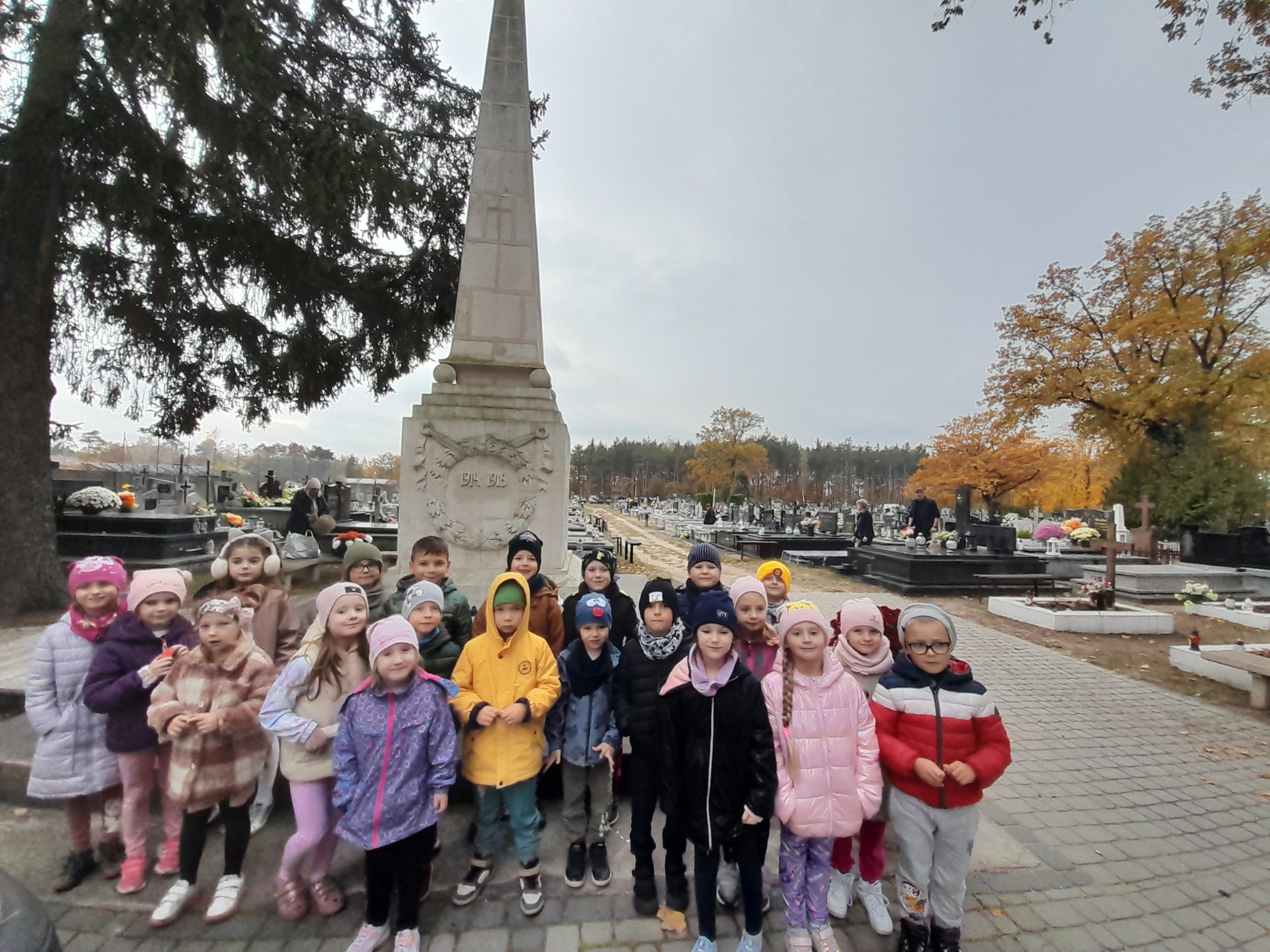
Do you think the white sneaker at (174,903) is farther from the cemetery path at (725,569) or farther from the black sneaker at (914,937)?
the cemetery path at (725,569)

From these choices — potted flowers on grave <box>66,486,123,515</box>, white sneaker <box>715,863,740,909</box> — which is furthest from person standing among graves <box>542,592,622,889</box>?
potted flowers on grave <box>66,486,123,515</box>

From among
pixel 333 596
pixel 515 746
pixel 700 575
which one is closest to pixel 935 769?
pixel 700 575

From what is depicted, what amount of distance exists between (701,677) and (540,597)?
3.91 feet

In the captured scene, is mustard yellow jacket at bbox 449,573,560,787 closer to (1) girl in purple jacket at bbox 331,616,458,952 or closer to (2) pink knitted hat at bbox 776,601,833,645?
(1) girl in purple jacket at bbox 331,616,458,952

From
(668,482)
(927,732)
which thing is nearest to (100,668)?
(927,732)

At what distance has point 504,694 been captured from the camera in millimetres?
2514

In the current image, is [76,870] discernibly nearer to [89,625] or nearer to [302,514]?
[89,625]

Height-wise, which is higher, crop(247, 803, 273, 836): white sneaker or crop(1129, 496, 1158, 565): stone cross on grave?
crop(1129, 496, 1158, 565): stone cross on grave

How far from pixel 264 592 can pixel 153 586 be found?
65 centimetres

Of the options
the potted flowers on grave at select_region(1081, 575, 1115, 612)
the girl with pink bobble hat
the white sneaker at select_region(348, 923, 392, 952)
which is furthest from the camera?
the potted flowers on grave at select_region(1081, 575, 1115, 612)

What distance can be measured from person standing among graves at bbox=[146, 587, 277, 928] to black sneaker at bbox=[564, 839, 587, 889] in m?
1.42

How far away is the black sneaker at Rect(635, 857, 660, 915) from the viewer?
2.39 m

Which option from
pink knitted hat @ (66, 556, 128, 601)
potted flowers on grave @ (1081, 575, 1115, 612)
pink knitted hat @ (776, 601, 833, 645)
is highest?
pink knitted hat @ (66, 556, 128, 601)

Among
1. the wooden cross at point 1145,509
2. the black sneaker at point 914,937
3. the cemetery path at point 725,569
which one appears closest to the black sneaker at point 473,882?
the black sneaker at point 914,937
